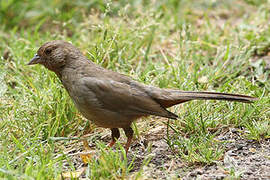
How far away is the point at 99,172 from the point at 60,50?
1.39 metres

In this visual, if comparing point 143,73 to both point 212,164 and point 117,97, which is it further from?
point 212,164

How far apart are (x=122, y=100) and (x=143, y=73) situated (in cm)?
123

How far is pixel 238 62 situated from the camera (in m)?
5.61

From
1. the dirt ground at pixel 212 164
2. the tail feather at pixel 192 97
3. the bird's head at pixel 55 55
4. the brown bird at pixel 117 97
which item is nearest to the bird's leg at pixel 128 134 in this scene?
the brown bird at pixel 117 97

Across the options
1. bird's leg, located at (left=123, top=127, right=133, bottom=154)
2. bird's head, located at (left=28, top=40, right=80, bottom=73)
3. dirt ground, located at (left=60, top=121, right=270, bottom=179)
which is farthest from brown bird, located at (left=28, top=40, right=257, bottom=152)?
dirt ground, located at (left=60, top=121, right=270, bottom=179)

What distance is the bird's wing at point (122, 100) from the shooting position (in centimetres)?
400

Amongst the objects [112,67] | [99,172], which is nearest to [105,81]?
[99,172]

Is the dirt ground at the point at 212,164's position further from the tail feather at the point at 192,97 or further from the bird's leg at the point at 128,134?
the tail feather at the point at 192,97

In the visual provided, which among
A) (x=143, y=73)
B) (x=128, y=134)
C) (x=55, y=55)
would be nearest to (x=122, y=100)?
(x=128, y=134)

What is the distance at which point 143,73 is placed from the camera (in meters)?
5.20

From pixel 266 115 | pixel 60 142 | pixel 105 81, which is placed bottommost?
pixel 60 142

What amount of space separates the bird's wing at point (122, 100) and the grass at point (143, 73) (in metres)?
0.41

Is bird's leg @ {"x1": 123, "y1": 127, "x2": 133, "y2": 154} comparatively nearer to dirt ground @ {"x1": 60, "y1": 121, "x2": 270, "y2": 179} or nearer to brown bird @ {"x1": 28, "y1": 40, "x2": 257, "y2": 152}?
brown bird @ {"x1": 28, "y1": 40, "x2": 257, "y2": 152}

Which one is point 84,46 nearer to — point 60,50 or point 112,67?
point 112,67
